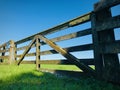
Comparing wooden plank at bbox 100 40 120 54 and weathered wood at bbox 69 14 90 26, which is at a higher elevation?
weathered wood at bbox 69 14 90 26

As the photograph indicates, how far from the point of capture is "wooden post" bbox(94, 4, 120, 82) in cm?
345

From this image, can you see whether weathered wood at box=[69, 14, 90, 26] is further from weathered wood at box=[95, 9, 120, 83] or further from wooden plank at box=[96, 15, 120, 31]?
wooden plank at box=[96, 15, 120, 31]

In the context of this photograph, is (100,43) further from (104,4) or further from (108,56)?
(104,4)

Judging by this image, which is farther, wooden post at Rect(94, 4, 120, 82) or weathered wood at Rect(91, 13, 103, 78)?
weathered wood at Rect(91, 13, 103, 78)

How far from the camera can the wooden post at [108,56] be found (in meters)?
3.45

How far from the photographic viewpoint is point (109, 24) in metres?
3.57

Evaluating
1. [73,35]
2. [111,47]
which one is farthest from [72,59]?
[111,47]

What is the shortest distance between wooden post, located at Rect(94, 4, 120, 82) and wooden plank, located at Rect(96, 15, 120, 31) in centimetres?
9

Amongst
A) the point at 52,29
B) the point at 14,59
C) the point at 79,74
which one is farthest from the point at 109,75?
the point at 14,59

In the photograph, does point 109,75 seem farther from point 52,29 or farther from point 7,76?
point 52,29

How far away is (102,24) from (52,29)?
2.65 metres

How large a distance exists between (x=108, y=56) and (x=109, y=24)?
0.70 metres

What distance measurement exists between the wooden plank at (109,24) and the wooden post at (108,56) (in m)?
0.09

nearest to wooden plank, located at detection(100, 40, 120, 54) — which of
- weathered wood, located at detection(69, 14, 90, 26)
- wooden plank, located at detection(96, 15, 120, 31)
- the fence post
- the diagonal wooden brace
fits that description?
wooden plank, located at detection(96, 15, 120, 31)
